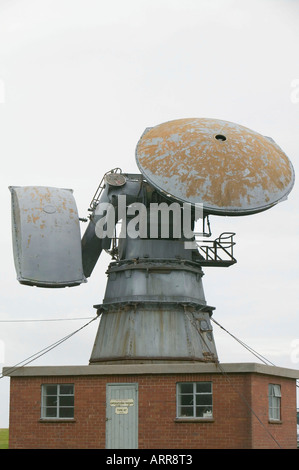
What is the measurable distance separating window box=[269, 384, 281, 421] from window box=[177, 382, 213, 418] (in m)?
2.54

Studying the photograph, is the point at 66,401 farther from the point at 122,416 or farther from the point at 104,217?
the point at 104,217

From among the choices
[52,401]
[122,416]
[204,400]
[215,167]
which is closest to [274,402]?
[204,400]

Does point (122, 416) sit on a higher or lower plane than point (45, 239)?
lower

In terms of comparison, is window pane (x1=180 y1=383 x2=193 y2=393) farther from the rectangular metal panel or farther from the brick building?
A: the rectangular metal panel

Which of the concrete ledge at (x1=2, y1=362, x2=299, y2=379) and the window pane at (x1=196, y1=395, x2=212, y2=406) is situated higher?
the concrete ledge at (x1=2, y1=362, x2=299, y2=379)

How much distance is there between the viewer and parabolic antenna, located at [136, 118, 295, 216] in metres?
33.3

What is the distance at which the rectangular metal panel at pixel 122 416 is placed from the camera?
3203cm

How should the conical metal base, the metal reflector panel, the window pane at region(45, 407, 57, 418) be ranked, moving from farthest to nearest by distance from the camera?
1. the conical metal base
2. the metal reflector panel
3. the window pane at region(45, 407, 57, 418)

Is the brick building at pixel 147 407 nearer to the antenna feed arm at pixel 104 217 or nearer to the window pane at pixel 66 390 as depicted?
the window pane at pixel 66 390

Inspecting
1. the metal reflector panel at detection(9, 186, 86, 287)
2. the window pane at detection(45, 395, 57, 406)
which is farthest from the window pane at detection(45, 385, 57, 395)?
the metal reflector panel at detection(9, 186, 86, 287)

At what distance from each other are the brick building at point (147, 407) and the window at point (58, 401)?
0.11ft

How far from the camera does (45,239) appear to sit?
3403 centimetres

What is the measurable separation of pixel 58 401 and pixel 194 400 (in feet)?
15.2
